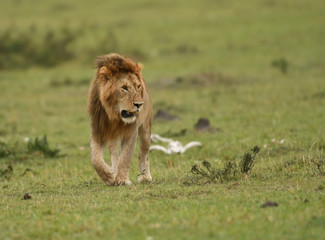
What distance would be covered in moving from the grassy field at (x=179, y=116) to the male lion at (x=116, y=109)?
0.36m

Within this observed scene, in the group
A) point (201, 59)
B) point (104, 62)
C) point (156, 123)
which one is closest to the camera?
point (104, 62)

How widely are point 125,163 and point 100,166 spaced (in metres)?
0.35

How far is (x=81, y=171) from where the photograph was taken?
9383 mm

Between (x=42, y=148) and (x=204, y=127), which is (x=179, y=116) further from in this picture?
(x=42, y=148)

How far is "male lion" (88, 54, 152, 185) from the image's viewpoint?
715cm

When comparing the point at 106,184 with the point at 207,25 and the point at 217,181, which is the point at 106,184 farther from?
the point at 207,25

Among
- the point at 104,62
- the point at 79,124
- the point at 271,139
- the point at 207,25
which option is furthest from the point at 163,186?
the point at 207,25

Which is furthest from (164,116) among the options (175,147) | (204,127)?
(175,147)

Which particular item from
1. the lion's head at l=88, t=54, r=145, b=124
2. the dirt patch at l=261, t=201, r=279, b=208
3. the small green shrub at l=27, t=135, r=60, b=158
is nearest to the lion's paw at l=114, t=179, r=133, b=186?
the lion's head at l=88, t=54, r=145, b=124

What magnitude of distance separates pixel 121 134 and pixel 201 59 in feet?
60.8

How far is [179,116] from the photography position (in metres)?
14.8

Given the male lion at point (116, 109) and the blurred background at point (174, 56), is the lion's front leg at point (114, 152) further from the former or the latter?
the blurred background at point (174, 56)

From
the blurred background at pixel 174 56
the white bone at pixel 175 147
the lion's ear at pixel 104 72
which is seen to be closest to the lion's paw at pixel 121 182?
the lion's ear at pixel 104 72

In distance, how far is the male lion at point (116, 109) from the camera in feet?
23.5
